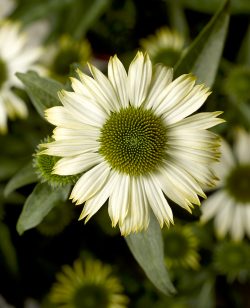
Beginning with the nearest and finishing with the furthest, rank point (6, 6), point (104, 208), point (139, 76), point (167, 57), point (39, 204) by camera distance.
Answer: point (139, 76) < point (39, 204) < point (104, 208) < point (167, 57) < point (6, 6)

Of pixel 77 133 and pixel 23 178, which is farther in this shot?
pixel 23 178

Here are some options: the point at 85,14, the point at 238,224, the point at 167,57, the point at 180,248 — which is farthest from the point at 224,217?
the point at 85,14

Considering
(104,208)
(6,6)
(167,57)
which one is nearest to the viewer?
(104,208)

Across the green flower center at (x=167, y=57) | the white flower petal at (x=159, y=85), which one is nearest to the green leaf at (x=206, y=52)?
the white flower petal at (x=159, y=85)

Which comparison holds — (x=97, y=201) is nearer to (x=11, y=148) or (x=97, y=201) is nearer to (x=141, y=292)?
(x=11, y=148)

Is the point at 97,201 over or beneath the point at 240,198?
over

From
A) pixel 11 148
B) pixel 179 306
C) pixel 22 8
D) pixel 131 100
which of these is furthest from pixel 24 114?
pixel 179 306

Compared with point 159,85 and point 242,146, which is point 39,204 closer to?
point 159,85
